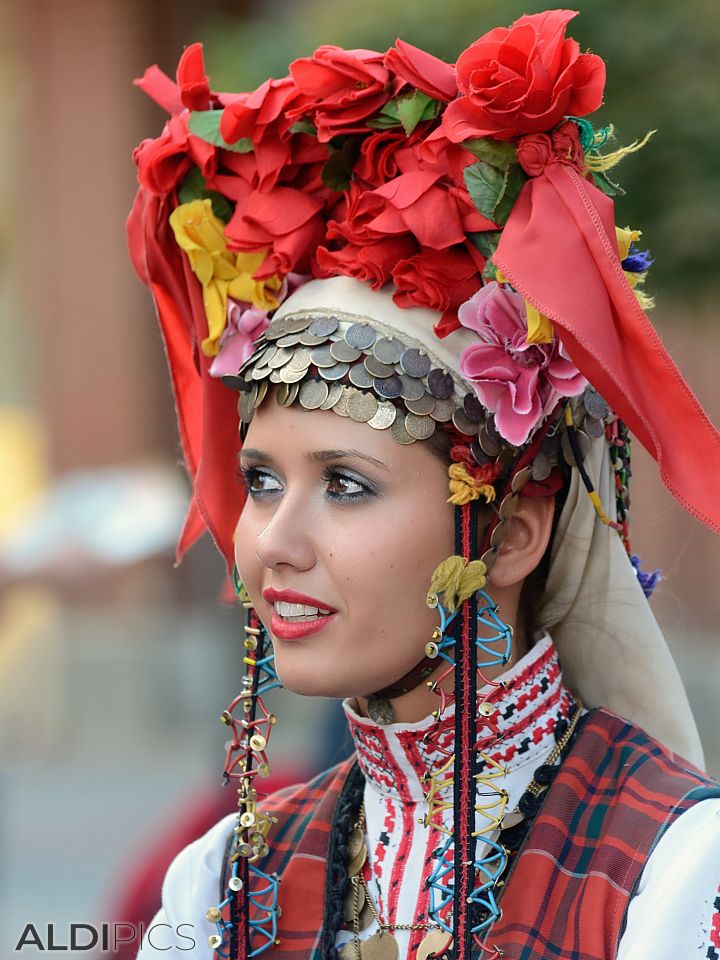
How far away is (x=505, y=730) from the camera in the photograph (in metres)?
2.26

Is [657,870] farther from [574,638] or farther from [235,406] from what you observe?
[235,406]

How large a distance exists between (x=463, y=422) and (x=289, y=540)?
1.10 ft

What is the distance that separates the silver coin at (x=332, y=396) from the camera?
2193 mm

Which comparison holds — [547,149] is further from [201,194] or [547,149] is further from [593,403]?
[201,194]

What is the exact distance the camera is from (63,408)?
440 inches

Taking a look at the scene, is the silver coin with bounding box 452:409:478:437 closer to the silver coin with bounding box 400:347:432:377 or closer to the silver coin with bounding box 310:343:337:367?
the silver coin with bounding box 400:347:432:377

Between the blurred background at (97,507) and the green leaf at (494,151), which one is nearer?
the green leaf at (494,151)

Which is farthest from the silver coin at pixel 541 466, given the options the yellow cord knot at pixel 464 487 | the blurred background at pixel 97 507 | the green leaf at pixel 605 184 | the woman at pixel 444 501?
the blurred background at pixel 97 507

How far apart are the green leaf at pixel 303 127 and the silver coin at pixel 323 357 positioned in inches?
14.9

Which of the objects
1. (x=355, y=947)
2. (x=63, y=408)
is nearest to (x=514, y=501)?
(x=355, y=947)

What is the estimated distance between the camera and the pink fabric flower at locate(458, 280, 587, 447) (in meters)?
2.16

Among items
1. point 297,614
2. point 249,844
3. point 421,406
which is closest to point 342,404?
point 421,406

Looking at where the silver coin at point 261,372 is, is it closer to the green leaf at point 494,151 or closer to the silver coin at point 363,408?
the silver coin at point 363,408

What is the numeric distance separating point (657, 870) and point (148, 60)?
10.4 meters
